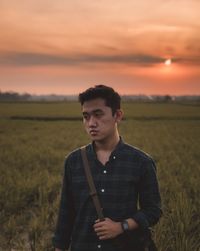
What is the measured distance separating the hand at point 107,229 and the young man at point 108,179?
3 cm

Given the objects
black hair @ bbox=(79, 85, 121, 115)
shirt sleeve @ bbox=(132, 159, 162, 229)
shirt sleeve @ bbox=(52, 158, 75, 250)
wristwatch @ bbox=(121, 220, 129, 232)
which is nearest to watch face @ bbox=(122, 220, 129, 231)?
wristwatch @ bbox=(121, 220, 129, 232)

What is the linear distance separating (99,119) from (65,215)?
60 centimetres

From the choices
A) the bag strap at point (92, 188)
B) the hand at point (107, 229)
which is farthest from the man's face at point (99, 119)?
the hand at point (107, 229)

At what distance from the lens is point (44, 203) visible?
5.14 meters

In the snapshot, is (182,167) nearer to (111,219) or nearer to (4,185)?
(4,185)

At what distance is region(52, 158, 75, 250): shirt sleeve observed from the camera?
207cm

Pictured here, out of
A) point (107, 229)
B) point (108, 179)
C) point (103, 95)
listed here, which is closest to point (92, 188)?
point (108, 179)

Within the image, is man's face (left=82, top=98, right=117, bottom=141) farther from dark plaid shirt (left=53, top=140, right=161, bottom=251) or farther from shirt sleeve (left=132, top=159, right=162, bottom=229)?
shirt sleeve (left=132, top=159, right=162, bottom=229)

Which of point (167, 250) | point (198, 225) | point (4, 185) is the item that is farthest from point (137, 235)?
point (4, 185)

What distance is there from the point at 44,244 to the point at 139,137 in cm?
1211

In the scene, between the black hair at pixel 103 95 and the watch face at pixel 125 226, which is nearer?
the watch face at pixel 125 226

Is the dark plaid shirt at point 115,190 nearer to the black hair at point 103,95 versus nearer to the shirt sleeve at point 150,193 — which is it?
the shirt sleeve at point 150,193

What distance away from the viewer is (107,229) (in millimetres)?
1871

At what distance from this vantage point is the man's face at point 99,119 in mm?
1990
